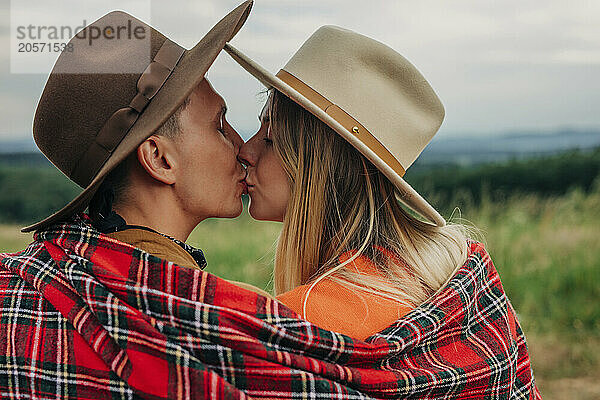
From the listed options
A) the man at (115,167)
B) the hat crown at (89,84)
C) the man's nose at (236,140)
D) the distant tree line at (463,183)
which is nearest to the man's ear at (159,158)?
the man at (115,167)

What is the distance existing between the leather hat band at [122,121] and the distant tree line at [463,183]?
260cm

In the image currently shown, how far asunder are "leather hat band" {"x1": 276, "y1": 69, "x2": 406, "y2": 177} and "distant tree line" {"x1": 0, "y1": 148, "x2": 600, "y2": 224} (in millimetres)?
2655

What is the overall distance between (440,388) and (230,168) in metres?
0.70

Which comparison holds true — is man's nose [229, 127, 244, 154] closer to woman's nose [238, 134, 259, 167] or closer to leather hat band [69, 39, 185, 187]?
woman's nose [238, 134, 259, 167]

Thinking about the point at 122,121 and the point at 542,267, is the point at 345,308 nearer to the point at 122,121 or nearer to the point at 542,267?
the point at 122,121

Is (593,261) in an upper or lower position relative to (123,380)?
lower

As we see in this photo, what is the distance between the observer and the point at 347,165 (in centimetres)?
167

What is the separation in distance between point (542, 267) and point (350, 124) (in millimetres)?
3242

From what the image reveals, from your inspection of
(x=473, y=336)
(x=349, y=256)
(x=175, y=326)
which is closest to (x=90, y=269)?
(x=175, y=326)

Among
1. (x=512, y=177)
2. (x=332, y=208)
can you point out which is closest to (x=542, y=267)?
(x=512, y=177)

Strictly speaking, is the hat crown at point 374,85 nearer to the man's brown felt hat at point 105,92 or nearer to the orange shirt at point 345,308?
the man's brown felt hat at point 105,92

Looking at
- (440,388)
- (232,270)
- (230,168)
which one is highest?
(230,168)

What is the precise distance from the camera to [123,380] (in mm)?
1198

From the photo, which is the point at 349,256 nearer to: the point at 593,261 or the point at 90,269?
the point at 90,269
